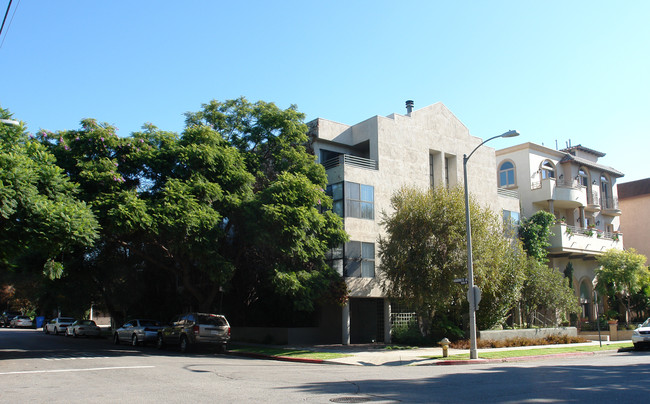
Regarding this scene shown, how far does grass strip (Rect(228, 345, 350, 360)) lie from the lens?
20825 millimetres

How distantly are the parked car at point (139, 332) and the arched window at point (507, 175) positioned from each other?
26.4 meters

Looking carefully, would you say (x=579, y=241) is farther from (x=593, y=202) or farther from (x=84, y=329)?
(x=84, y=329)

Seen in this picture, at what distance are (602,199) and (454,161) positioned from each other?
62.0 feet

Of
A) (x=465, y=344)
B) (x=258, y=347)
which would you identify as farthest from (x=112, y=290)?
(x=465, y=344)

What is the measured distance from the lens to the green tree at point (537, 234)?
3416 centimetres

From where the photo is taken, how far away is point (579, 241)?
37.5m

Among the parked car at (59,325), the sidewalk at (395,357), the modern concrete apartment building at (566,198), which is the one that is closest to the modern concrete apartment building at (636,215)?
the modern concrete apartment building at (566,198)

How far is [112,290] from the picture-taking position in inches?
1277

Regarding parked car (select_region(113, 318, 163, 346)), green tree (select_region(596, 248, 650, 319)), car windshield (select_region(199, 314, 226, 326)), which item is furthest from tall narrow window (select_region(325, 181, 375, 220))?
green tree (select_region(596, 248, 650, 319))

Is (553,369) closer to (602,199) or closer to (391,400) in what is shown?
(391,400)

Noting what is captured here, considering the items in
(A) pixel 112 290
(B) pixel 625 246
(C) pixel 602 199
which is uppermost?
(C) pixel 602 199

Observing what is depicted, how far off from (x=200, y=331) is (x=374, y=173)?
11829 millimetres

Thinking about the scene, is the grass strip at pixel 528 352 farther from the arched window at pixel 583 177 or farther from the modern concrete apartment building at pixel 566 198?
the arched window at pixel 583 177

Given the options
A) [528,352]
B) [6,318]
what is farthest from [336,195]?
[6,318]
